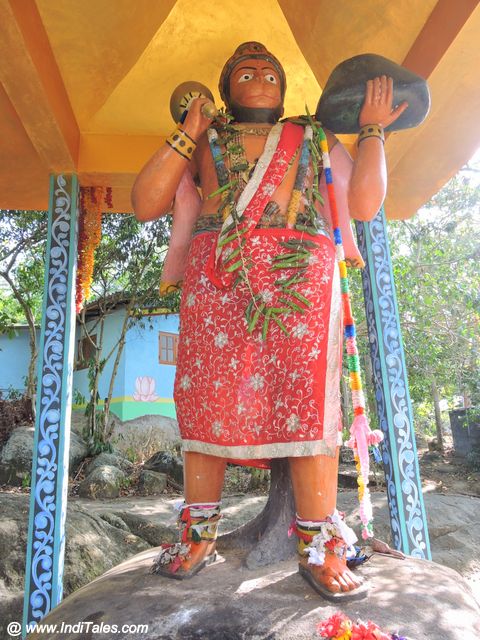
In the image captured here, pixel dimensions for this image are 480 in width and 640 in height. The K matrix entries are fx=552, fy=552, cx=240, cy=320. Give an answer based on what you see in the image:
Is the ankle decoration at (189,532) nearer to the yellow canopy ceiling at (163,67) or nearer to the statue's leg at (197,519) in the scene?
the statue's leg at (197,519)

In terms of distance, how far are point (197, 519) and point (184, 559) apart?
14 centimetres

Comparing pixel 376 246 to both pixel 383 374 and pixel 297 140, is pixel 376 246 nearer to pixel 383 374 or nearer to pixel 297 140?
pixel 383 374

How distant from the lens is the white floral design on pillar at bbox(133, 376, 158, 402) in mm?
14414

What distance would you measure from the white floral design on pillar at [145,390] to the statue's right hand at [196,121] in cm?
1262

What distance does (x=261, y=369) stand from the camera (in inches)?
79.3

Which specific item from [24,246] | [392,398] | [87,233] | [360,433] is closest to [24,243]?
[24,246]

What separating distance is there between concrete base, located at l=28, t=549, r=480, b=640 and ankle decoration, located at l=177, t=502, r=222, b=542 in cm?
12

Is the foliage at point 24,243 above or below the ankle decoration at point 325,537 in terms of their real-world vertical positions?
above

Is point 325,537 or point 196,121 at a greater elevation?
point 196,121

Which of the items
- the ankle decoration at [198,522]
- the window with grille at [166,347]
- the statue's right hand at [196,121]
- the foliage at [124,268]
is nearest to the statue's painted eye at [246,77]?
the statue's right hand at [196,121]

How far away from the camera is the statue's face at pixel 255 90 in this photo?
2.38 m

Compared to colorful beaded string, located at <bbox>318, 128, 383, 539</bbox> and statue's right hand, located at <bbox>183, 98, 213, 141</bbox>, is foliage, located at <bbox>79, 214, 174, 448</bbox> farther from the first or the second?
colorful beaded string, located at <bbox>318, 128, 383, 539</bbox>

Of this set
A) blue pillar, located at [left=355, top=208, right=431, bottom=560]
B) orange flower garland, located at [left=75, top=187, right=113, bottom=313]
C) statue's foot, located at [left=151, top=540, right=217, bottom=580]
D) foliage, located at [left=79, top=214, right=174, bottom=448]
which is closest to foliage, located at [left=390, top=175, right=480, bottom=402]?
foliage, located at [left=79, top=214, right=174, bottom=448]

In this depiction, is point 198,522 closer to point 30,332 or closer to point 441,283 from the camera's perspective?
point 441,283
